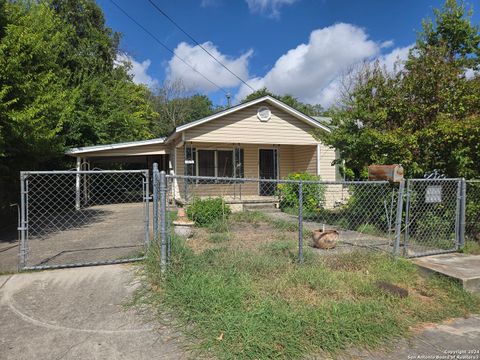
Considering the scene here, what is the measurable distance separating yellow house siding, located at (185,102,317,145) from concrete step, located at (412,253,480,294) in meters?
8.58

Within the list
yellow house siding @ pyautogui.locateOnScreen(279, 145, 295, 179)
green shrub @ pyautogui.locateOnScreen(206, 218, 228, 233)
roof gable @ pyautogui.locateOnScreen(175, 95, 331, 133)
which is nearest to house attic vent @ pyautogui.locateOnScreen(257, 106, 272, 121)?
roof gable @ pyautogui.locateOnScreen(175, 95, 331, 133)

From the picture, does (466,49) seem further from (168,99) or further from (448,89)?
(168,99)

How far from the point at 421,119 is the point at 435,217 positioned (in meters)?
2.15

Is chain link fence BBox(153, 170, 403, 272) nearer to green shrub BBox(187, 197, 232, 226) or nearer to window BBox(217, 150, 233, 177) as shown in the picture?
green shrub BBox(187, 197, 232, 226)

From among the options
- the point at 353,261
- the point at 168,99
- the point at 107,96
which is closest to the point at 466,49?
the point at 353,261

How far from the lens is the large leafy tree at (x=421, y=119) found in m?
6.84

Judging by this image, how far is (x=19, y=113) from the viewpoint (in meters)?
6.71

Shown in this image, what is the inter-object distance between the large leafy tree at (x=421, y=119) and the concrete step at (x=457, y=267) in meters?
2.13

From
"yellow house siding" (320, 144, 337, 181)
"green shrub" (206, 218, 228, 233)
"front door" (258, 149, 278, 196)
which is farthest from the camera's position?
"front door" (258, 149, 278, 196)

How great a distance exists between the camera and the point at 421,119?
24.3ft

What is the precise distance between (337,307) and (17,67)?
7346 millimetres

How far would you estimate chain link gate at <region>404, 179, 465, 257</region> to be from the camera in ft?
20.2

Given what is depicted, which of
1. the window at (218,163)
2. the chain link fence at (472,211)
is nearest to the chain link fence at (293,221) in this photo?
the chain link fence at (472,211)

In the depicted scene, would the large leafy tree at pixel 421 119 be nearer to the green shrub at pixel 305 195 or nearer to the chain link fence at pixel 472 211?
the chain link fence at pixel 472 211
